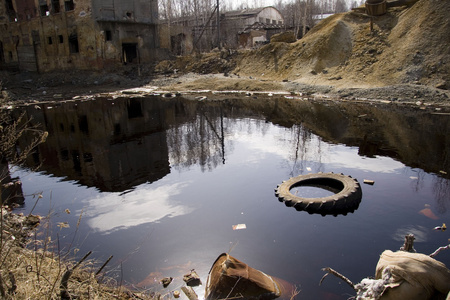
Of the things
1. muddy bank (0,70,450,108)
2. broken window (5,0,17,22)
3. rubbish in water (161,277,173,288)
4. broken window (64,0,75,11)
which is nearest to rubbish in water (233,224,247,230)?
rubbish in water (161,277,173,288)

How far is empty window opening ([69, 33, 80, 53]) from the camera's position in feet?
96.9

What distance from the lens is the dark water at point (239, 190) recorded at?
4.77m

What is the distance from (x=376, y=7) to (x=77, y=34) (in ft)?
77.5

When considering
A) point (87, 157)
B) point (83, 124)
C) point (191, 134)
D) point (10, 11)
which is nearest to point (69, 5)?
point (10, 11)

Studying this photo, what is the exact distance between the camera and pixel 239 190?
704 cm

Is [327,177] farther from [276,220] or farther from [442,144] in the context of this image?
[442,144]

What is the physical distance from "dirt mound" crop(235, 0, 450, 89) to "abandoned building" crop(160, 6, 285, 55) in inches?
333

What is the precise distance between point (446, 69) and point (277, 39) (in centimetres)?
1293

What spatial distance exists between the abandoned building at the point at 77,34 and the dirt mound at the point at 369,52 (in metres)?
10.8

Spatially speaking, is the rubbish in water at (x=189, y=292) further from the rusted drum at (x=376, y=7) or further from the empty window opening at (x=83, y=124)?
the rusted drum at (x=376, y=7)

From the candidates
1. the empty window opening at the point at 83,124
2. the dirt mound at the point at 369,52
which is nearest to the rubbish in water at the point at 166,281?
the empty window opening at the point at 83,124

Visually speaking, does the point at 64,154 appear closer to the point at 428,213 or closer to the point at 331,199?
the point at 331,199

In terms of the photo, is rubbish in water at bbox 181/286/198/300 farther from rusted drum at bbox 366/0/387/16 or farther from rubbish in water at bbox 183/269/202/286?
rusted drum at bbox 366/0/387/16

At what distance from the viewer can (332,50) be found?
22.8 metres
